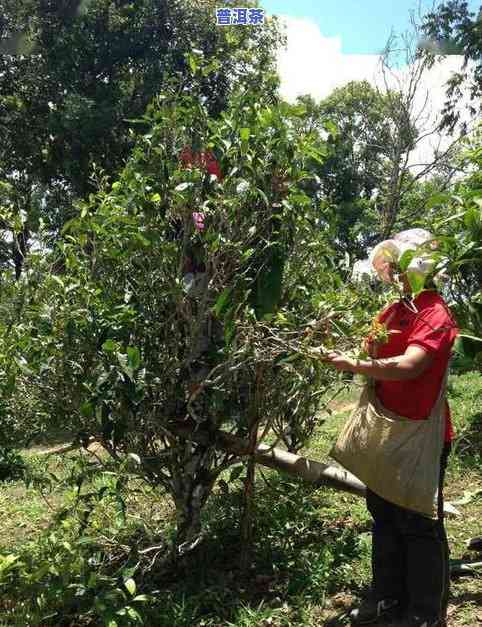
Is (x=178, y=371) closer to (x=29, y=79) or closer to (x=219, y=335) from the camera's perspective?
(x=219, y=335)

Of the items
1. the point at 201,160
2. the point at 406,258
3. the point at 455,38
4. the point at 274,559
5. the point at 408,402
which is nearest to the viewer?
the point at 406,258

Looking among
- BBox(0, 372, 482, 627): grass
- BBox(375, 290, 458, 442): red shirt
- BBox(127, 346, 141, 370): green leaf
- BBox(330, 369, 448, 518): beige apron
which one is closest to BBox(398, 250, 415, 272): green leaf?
BBox(375, 290, 458, 442): red shirt

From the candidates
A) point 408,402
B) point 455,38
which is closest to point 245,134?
point 408,402

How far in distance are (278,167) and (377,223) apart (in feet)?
28.9

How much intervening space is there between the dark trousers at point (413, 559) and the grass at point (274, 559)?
0.22 meters

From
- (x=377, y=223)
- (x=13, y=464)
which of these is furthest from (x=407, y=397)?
(x=377, y=223)

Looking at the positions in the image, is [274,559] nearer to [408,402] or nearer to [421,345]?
[408,402]

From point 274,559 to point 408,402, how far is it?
1.13 m

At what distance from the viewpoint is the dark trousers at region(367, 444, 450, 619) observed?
2.30 m

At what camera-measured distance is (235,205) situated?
239 centimetres

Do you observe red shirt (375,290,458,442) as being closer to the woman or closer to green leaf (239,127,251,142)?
the woman

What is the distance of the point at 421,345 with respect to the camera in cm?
220

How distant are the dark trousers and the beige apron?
98mm

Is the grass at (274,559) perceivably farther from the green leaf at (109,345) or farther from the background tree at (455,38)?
the background tree at (455,38)
